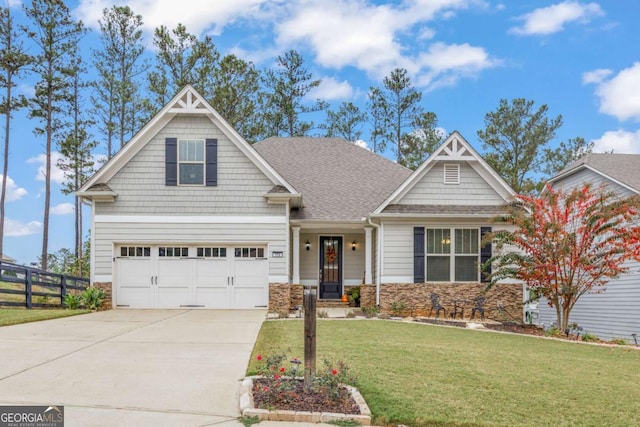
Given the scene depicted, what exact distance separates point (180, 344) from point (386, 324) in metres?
5.63

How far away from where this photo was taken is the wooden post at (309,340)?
580 centimetres

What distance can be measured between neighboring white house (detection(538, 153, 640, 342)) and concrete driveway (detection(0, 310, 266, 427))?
11.9 m

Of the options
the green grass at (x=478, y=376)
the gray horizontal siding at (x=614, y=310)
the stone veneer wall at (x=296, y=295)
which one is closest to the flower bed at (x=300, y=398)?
the green grass at (x=478, y=376)

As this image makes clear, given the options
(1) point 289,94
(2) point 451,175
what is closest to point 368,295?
(2) point 451,175

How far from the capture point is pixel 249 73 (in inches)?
1157

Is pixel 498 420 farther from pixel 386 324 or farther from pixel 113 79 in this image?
pixel 113 79

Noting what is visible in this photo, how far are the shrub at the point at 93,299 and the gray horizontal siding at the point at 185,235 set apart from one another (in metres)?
0.65

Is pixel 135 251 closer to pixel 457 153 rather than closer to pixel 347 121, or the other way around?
pixel 457 153

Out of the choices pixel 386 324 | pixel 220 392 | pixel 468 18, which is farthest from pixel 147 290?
pixel 468 18

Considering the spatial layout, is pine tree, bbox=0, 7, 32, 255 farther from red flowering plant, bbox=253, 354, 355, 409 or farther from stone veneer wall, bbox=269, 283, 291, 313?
red flowering plant, bbox=253, 354, 355, 409

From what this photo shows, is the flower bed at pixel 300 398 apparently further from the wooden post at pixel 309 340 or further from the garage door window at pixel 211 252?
A: the garage door window at pixel 211 252

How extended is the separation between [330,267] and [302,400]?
42.9ft

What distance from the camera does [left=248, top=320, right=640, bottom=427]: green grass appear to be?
5359mm

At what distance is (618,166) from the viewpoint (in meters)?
18.3
